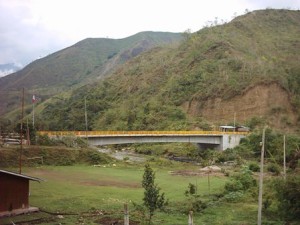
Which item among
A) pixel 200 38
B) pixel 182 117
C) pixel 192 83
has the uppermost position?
pixel 200 38

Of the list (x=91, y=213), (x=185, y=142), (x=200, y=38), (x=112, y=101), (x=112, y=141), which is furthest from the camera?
(x=200, y=38)

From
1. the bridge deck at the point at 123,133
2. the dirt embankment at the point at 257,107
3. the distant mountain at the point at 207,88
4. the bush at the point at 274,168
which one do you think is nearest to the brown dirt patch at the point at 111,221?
the bush at the point at 274,168

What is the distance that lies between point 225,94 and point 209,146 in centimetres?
2737

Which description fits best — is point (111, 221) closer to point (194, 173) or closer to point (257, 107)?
point (194, 173)

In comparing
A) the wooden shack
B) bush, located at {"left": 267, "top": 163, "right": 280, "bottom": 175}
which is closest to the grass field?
the wooden shack

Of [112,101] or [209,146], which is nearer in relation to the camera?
[209,146]

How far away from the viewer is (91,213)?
29672 millimetres

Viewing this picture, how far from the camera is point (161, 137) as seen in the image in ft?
258

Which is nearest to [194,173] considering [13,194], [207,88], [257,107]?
[13,194]

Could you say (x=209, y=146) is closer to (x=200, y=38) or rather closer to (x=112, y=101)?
(x=112, y=101)

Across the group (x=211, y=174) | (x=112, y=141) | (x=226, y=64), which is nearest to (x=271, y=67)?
(x=226, y=64)

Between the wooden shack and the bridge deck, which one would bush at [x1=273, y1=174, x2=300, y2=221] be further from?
the bridge deck

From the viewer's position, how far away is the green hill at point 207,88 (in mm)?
105875

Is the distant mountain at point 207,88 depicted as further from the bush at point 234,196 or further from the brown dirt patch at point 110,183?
the bush at point 234,196
